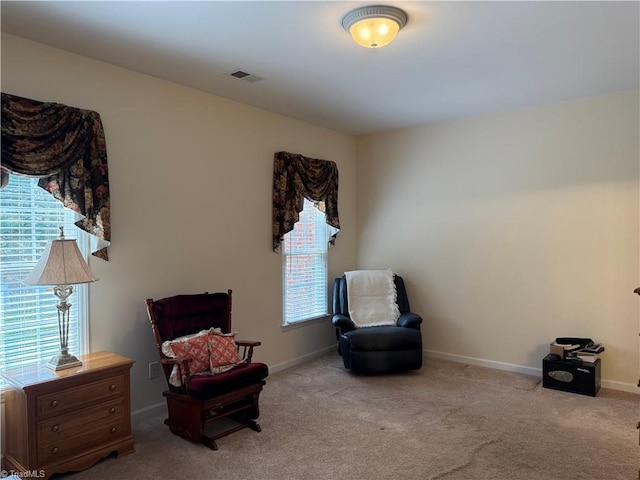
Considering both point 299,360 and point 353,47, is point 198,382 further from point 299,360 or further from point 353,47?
point 353,47

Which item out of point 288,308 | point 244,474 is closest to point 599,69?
point 288,308

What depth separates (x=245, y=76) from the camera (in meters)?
3.60

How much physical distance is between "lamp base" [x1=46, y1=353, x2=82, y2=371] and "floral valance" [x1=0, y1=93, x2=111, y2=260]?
74 centimetres

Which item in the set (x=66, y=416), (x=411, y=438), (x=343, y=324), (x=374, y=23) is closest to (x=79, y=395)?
(x=66, y=416)

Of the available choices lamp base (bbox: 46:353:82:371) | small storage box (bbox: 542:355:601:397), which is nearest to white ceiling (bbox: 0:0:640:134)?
lamp base (bbox: 46:353:82:371)

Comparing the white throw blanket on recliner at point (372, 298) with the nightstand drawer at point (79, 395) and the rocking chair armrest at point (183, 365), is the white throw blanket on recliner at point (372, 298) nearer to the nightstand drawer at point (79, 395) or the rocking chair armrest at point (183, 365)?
the rocking chair armrest at point (183, 365)

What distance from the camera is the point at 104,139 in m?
3.24

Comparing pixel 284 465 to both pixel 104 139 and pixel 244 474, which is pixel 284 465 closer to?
pixel 244 474

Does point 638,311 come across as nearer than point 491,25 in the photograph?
No

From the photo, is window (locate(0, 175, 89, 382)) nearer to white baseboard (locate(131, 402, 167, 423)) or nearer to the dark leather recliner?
white baseboard (locate(131, 402, 167, 423))

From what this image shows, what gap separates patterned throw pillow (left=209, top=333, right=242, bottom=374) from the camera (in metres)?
3.28

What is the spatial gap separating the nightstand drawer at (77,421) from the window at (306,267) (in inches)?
85.9

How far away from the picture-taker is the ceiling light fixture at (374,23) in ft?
8.29

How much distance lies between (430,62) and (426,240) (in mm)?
2392
